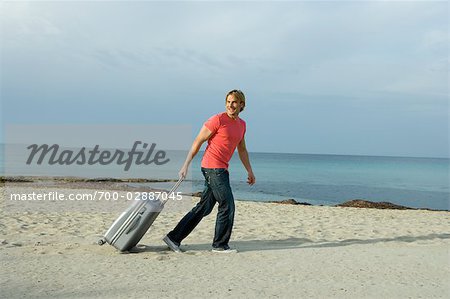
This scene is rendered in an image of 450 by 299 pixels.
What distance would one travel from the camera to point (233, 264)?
5.52m

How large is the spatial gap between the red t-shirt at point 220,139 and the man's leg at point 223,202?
0.13m

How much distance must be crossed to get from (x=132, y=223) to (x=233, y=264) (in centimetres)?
126

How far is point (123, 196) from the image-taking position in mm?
15383

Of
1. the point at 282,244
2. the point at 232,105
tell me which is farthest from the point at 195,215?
the point at 282,244

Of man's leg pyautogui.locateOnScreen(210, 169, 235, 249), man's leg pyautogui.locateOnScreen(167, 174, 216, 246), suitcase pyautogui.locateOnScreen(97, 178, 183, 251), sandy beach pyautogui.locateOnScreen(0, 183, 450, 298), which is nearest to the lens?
sandy beach pyautogui.locateOnScreen(0, 183, 450, 298)

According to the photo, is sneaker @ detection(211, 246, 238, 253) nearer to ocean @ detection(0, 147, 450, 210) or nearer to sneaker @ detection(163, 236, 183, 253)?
sneaker @ detection(163, 236, 183, 253)

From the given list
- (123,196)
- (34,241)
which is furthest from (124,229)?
(123,196)

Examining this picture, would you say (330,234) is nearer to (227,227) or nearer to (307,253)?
(307,253)

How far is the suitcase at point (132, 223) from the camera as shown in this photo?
19.1ft

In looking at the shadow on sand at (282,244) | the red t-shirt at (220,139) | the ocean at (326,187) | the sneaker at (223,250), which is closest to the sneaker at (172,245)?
the shadow on sand at (282,244)

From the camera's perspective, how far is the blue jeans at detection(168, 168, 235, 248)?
593cm

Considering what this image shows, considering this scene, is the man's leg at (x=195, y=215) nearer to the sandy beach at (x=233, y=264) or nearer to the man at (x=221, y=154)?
the man at (x=221, y=154)

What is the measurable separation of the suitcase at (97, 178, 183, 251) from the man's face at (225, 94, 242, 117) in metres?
1.02

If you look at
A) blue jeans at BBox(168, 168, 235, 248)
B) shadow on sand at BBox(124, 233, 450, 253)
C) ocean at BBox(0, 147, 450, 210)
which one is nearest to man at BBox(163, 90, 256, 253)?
blue jeans at BBox(168, 168, 235, 248)
